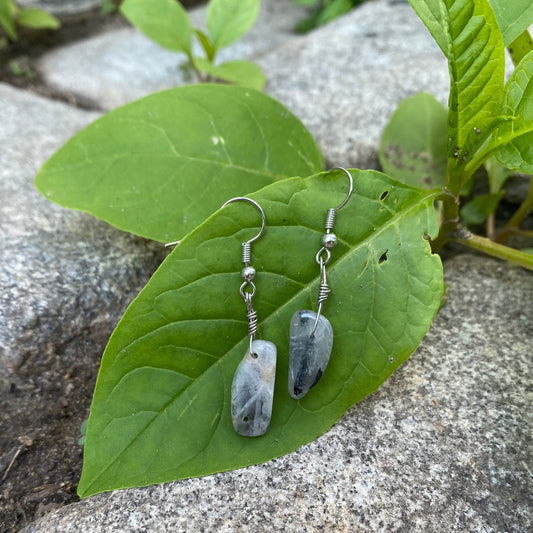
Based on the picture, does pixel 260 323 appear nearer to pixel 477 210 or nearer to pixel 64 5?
pixel 477 210

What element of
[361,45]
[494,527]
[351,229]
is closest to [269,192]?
[351,229]

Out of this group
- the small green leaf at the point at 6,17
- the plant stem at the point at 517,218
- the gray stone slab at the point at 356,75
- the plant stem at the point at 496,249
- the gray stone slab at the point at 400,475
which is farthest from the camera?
the small green leaf at the point at 6,17

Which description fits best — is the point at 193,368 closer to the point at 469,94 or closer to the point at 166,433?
the point at 166,433

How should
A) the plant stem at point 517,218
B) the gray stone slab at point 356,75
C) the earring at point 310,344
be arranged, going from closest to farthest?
the earring at point 310,344 → the plant stem at point 517,218 → the gray stone slab at point 356,75

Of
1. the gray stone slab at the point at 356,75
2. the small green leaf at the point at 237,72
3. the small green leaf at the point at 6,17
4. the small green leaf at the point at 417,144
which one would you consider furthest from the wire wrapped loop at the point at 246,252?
the small green leaf at the point at 6,17

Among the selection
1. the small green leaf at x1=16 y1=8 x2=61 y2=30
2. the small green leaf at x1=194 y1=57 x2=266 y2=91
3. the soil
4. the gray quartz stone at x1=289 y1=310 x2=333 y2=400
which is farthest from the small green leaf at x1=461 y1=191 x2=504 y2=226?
the small green leaf at x1=16 y1=8 x2=61 y2=30

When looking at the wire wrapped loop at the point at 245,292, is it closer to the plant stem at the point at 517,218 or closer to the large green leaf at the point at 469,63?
the large green leaf at the point at 469,63
